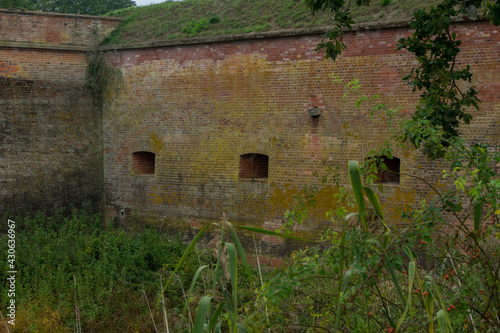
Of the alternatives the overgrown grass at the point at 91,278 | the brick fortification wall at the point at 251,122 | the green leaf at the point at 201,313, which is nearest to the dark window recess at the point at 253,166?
the brick fortification wall at the point at 251,122

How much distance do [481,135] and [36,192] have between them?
935 cm

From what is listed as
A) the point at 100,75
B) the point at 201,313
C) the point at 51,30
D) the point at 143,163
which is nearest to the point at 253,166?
the point at 143,163

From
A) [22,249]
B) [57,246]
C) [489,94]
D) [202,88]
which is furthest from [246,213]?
[489,94]

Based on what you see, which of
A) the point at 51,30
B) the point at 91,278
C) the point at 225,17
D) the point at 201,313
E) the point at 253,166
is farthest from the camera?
the point at 51,30

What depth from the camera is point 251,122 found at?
31.8 ft

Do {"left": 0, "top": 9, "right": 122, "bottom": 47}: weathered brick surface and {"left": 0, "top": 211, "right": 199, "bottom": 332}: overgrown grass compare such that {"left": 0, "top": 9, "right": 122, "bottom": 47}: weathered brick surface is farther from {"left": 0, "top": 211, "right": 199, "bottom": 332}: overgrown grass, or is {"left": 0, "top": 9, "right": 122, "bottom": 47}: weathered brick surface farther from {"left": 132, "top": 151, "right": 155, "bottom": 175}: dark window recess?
{"left": 0, "top": 211, "right": 199, "bottom": 332}: overgrown grass

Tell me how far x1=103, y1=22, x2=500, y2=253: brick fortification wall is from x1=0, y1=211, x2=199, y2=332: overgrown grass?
1.42m

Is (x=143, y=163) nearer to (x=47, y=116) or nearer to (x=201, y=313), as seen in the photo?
(x=47, y=116)

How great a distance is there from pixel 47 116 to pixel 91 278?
15.6 ft

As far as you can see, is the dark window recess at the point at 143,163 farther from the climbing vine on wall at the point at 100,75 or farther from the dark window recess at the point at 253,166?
the dark window recess at the point at 253,166

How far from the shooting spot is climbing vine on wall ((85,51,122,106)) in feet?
37.4

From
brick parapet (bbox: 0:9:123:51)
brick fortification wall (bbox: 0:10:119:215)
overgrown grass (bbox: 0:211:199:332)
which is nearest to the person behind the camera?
overgrown grass (bbox: 0:211:199:332)

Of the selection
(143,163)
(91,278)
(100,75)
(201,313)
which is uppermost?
(100,75)

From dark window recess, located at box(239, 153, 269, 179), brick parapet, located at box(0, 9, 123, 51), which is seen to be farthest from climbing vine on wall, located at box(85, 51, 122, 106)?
dark window recess, located at box(239, 153, 269, 179)
